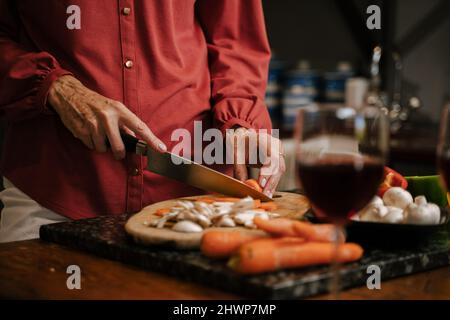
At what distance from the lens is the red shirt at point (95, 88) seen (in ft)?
4.91

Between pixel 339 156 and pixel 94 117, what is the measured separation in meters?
0.68

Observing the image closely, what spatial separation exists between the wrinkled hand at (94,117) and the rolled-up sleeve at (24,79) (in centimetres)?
3

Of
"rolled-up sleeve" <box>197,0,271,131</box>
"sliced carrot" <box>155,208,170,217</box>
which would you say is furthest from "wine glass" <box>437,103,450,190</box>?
"rolled-up sleeve" <box>197,0,271,131</box>

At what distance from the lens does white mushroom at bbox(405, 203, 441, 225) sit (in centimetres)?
109

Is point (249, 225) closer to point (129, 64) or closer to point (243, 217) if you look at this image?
point (243, 217)

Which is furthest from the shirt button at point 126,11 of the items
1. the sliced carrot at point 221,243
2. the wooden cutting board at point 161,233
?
the sliced carrot at point 221,243

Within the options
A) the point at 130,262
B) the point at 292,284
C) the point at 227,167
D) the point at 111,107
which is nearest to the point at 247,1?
the point at 227,167

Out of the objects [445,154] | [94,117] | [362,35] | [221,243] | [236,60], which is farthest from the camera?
[362,35]

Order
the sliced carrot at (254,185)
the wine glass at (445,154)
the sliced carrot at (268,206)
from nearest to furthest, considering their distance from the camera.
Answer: the wine glass at (445,154) < the sliced carrot at (268,206) < the sliced carrot at (254,185)

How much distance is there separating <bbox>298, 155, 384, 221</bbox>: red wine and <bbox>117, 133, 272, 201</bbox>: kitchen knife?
59 cm

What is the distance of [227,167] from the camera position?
5.55 ft

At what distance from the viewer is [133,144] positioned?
1.38 metres

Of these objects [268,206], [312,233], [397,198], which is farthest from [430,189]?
[312,233]

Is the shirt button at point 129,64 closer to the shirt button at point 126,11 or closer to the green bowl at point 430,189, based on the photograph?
the shirt button at point 126,11
